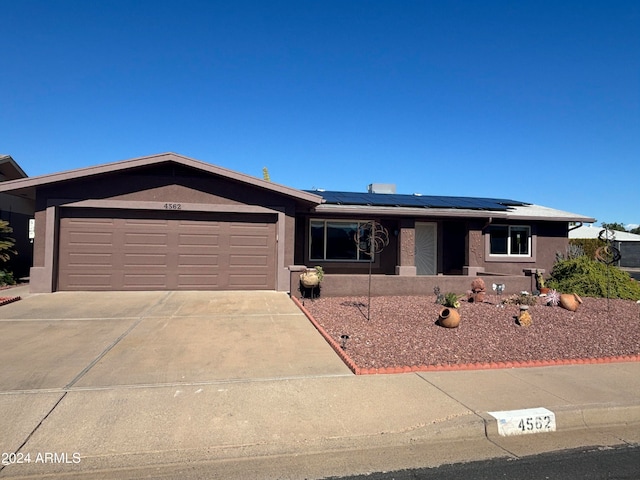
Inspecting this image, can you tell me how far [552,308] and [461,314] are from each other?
264 centimetres

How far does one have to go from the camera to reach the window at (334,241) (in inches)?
621

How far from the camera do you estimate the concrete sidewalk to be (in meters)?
3.66

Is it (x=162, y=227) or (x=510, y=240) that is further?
(x=510, y=240)

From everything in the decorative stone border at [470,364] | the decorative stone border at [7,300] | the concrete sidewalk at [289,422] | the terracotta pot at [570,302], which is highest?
the terracotta pot at [570,302]

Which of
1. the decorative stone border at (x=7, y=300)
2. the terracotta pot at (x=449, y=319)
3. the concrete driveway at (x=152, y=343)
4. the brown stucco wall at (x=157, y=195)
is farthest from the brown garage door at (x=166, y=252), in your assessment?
the terracotta pot at (x=449, y=319)

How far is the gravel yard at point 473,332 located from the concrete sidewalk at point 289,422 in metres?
0.90

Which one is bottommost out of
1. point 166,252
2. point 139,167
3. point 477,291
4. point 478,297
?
point 478,297

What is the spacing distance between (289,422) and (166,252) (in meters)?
9.39

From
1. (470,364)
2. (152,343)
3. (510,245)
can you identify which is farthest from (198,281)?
(510,245)

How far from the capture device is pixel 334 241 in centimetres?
1592

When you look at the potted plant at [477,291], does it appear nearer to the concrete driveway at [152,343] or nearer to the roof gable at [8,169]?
the concrete driveway at [152,343]

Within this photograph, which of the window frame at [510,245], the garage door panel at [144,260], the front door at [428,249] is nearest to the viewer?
the garage door panel at [144,260]

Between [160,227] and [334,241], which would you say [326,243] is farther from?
[160,227]

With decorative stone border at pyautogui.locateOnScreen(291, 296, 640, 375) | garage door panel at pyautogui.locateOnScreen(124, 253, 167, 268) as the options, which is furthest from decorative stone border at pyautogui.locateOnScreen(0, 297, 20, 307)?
decorative stone border at pyautogui.locateOnScreen(291, 296, 640, 375)
